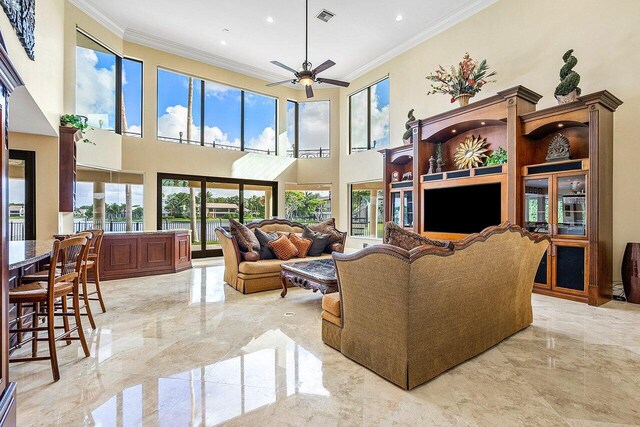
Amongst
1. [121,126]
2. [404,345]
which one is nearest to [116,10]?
[121,126]

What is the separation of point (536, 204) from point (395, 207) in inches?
110

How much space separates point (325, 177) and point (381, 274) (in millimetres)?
7408

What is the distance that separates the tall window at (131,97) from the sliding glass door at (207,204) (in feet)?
4.08

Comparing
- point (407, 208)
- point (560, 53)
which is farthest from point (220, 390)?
point (560, 53)

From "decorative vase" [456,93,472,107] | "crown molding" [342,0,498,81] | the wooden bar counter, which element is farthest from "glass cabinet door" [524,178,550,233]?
the wooden bar counter

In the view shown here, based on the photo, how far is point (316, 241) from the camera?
543 cm

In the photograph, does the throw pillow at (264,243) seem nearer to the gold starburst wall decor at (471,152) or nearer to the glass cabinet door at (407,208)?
the glass cabinet door at (407,208)

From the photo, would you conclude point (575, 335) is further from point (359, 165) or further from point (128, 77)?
point (128, 77)

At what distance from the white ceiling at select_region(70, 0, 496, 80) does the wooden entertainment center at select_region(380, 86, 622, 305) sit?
90.1 inches

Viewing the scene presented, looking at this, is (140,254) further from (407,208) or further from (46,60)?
(407,208)

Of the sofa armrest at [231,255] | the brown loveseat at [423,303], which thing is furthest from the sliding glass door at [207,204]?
the brown loveseat at [423,303]

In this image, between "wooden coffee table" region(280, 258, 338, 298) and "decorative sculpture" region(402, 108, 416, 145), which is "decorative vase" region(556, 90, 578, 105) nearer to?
"decorative sculpture" region(402, 108, 416, 145)

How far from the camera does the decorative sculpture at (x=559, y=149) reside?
4.39m

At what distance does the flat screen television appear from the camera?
16.6ft
